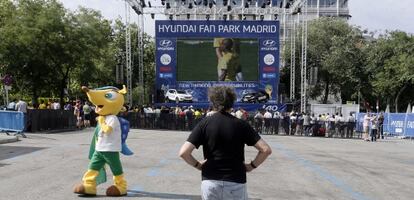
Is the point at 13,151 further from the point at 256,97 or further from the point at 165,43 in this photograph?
the point at 256,97

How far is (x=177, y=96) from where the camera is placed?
39812 mm

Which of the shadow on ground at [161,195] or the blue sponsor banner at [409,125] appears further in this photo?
the blue sponsor banner at [409,125]

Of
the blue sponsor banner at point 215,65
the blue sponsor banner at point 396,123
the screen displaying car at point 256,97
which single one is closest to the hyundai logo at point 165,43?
the blue sponsor banner at point 215,65

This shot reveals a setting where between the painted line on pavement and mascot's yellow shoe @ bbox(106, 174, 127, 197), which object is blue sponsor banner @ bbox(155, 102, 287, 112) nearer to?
the painted line on pavement

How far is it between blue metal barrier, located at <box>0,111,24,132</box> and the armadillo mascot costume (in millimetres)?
15507

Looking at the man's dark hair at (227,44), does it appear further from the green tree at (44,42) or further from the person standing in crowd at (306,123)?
the green tree at (44,42)

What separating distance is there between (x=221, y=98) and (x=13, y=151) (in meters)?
13.4

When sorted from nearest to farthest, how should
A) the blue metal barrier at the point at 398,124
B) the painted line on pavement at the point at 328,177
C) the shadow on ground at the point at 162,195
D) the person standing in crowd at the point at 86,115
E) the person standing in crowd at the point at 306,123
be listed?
the shadow on ground at the point at 162,195
the painted line on pavement at the point at 328,177
the person standing in crowd at the point at 86,115
the person standing in crowd at the point at 306,123
the blue metal barrier at the point at 398,124

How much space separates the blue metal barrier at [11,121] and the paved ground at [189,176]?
6.13 m

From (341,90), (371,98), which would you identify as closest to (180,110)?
(341,90)

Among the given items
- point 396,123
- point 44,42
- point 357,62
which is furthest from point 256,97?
point 357,62

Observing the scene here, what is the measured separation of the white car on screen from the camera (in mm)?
39750

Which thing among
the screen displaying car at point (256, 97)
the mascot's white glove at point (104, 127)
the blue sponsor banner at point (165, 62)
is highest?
→ the blue sponsor banner at point (165, 62)

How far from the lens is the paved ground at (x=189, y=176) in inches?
390
